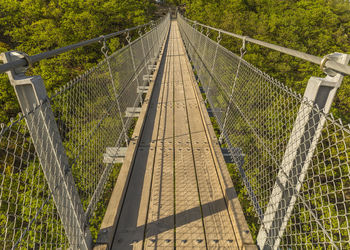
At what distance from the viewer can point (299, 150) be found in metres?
1.31

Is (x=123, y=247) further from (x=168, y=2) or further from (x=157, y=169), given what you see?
(x=168, y=2)

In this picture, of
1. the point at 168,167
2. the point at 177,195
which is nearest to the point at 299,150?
the point at 177,195

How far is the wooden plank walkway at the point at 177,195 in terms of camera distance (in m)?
1.96

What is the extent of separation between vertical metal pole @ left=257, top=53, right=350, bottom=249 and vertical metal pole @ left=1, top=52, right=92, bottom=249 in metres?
1.49

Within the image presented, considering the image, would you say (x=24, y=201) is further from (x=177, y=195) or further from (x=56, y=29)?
(x=56, y=29)

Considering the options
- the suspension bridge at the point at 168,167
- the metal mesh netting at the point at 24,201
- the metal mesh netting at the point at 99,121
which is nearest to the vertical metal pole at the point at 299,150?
the suspension bridge at the point at 168,167

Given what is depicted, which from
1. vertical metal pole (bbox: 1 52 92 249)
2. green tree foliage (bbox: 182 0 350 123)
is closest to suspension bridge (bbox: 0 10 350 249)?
vertical metal pole (bbox: 1 52 92 249)

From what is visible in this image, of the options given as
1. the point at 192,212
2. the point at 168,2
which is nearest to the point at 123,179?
the point at 192,212

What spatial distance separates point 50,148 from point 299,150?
1592mm

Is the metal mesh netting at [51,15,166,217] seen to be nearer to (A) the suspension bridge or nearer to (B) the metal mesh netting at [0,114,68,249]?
(A) the suspension bridge

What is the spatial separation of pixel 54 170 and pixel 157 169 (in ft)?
5.14

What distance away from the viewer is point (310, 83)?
1218mm

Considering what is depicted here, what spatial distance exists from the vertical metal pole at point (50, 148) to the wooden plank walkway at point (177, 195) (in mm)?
345

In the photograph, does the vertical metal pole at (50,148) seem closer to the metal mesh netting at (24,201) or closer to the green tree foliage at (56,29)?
the metal mesh netting at (24,201)
